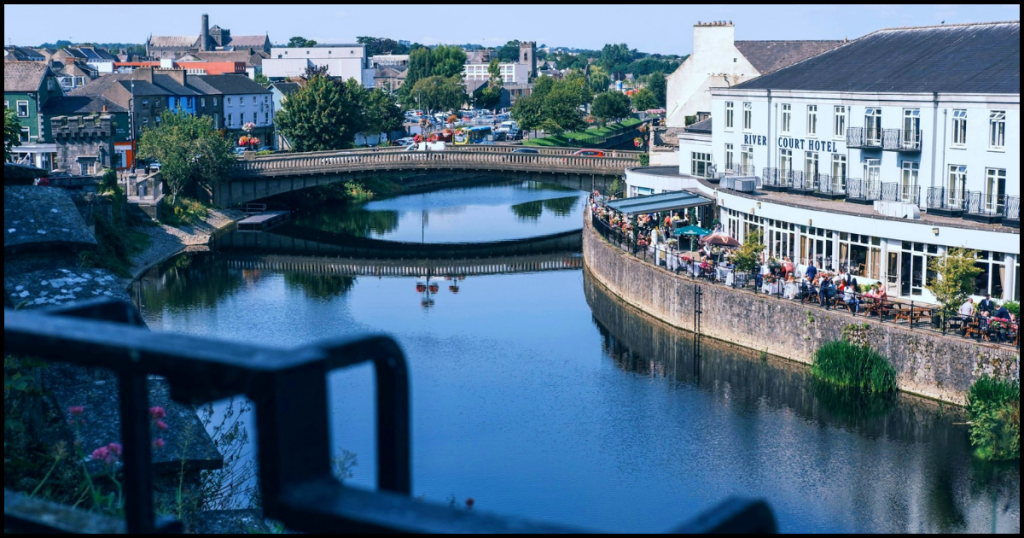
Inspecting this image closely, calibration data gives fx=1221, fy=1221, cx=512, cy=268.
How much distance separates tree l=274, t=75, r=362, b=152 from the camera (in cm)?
8256

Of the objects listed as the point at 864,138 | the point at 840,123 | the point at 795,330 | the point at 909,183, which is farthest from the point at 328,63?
the point at 795,330

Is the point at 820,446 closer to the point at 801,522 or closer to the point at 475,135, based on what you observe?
the point at 801,522

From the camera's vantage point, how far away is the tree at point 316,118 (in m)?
82.6

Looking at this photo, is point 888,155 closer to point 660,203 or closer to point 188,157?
point 660,203

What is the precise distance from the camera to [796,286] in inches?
1261

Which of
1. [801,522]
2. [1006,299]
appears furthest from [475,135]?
[801,522]

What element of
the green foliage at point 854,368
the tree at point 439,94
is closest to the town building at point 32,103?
the green foliage at point 854,368

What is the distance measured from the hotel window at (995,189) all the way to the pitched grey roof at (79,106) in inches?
2214

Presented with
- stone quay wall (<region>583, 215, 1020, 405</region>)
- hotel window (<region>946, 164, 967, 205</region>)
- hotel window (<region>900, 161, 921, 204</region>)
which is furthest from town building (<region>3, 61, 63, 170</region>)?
hotel window (<region>946, 164, 967, 205</region>)

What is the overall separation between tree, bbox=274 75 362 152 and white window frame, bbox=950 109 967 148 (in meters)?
54.7

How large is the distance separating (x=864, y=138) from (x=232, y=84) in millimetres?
66330

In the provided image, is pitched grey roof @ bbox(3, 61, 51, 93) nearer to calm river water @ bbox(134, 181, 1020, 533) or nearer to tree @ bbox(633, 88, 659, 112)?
calm river water @ bbox(134, 181, 1020, 533)

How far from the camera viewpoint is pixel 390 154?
63969 mm

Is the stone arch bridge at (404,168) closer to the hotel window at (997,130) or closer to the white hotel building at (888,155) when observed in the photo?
the white hotel building at (888,155)
